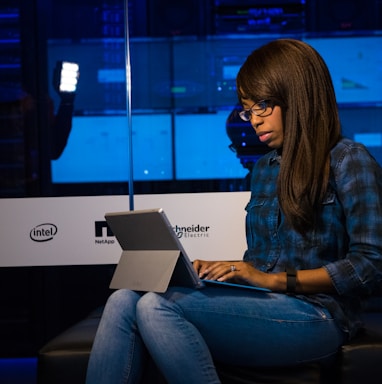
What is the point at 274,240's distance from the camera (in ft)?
6.40

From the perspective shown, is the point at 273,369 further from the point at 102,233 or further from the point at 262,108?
the point at 102,233

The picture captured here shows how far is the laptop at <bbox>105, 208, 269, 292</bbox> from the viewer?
176cm

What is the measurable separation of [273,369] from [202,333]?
Result: 0.21 m

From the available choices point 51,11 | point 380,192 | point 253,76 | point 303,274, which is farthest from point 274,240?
point 51,11

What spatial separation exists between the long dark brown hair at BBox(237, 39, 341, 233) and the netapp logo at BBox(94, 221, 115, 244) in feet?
4.76

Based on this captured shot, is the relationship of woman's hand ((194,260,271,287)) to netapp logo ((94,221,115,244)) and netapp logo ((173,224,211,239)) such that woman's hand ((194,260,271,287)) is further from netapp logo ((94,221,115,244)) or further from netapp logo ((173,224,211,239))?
netapp logo ((94,221,115,244))

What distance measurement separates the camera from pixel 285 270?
1892 millimetres

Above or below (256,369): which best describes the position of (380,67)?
above

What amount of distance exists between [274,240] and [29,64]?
1.92 metres

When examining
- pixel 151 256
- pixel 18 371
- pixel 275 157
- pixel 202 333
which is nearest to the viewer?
pixel 202 333

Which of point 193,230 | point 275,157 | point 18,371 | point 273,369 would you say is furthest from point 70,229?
point 273,369

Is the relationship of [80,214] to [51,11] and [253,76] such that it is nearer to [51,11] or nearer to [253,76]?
[51,11]

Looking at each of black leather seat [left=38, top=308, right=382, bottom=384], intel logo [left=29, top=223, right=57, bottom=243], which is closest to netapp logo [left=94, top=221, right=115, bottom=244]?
intel logo [left=29, top=223, right=57, bottom=243]

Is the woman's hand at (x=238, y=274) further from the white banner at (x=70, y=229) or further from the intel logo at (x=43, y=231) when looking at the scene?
the intel logo at (x=43, y=231)
